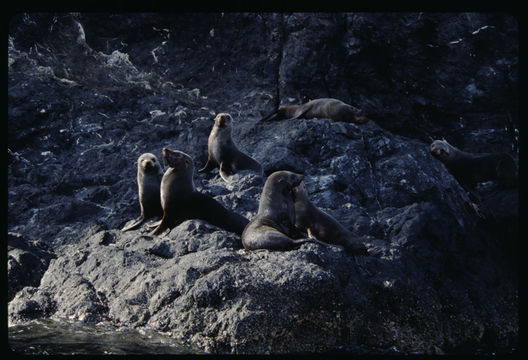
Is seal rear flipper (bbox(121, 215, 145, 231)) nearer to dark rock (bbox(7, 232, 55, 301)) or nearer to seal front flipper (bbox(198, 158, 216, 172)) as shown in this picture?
dark rock (bbox(7, 232, 55, 301))

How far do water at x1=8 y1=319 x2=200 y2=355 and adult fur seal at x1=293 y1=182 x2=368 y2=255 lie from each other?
2.57 meters

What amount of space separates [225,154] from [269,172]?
871 millimetres

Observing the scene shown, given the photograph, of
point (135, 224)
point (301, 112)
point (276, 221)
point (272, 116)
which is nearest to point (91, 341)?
point (276, 221)

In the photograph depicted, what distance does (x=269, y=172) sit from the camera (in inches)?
428

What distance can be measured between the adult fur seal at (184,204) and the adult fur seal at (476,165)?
6.55 meters

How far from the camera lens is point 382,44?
15.2 meters

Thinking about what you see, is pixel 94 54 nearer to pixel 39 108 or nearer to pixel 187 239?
pixel 39 108

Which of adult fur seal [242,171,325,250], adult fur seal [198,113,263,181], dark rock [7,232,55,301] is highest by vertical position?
adult fur seal [198,113,263,181]

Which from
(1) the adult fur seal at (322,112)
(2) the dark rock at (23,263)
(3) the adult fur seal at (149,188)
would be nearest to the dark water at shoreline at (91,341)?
(2) the dark rock at (23,263)

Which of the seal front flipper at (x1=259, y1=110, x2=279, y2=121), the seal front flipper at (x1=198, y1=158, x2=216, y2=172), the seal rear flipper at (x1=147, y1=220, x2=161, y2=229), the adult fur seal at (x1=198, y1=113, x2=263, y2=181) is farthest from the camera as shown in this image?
the seal front flipper at (x1=259, y1=110, x2=279, y2=121)

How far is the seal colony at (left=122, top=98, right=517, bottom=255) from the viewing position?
7.39 meters

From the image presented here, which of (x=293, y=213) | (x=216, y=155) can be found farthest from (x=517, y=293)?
(x=216, y=155)

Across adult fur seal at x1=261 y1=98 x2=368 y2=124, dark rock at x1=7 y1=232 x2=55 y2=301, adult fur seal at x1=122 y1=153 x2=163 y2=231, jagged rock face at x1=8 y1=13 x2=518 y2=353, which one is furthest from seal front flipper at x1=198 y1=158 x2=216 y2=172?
dark rock at x1=7 y1=232 x2=55 y2=301

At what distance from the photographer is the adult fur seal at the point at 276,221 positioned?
6.94 meters
